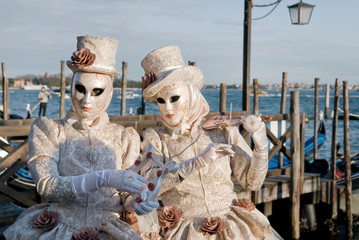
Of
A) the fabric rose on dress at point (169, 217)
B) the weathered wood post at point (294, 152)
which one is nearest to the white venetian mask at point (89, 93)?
the fabric rose on dress at point (169, 217)

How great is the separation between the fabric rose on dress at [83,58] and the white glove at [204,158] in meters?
0.73

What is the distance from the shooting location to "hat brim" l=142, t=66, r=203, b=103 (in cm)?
299

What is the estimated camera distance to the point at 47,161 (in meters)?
2.73

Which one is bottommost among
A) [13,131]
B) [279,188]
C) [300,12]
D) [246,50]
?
[279,188]

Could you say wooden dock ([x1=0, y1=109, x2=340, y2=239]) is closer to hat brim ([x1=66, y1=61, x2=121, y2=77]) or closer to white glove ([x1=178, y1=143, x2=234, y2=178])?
hat brim ([x1=66, y1=61, x2=121, y2=77])

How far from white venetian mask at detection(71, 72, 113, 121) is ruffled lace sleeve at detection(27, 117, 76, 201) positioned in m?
0.17

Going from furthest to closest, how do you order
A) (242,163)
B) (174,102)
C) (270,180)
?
1. (270,180)
2. (242,163)
3. (174,102)

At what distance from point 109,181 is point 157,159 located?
40 cm

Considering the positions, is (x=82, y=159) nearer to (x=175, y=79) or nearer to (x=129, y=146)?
(x=129, y=146)

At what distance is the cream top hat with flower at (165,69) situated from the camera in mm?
3002

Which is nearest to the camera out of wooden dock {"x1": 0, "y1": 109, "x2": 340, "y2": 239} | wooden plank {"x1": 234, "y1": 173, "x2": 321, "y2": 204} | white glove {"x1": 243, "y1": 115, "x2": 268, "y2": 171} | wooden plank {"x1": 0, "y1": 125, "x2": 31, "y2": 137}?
white glove {"x1": 243, "y1": 115, "x2": 268, "y2": 171}

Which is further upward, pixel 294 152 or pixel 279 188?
pixel 294 152

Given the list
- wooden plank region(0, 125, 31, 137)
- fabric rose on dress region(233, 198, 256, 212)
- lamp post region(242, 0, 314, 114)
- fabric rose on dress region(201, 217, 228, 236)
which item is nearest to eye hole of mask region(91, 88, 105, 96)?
fabric rose on dress region(201, 217, 228, 236)

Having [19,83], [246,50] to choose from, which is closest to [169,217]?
[246,50]
